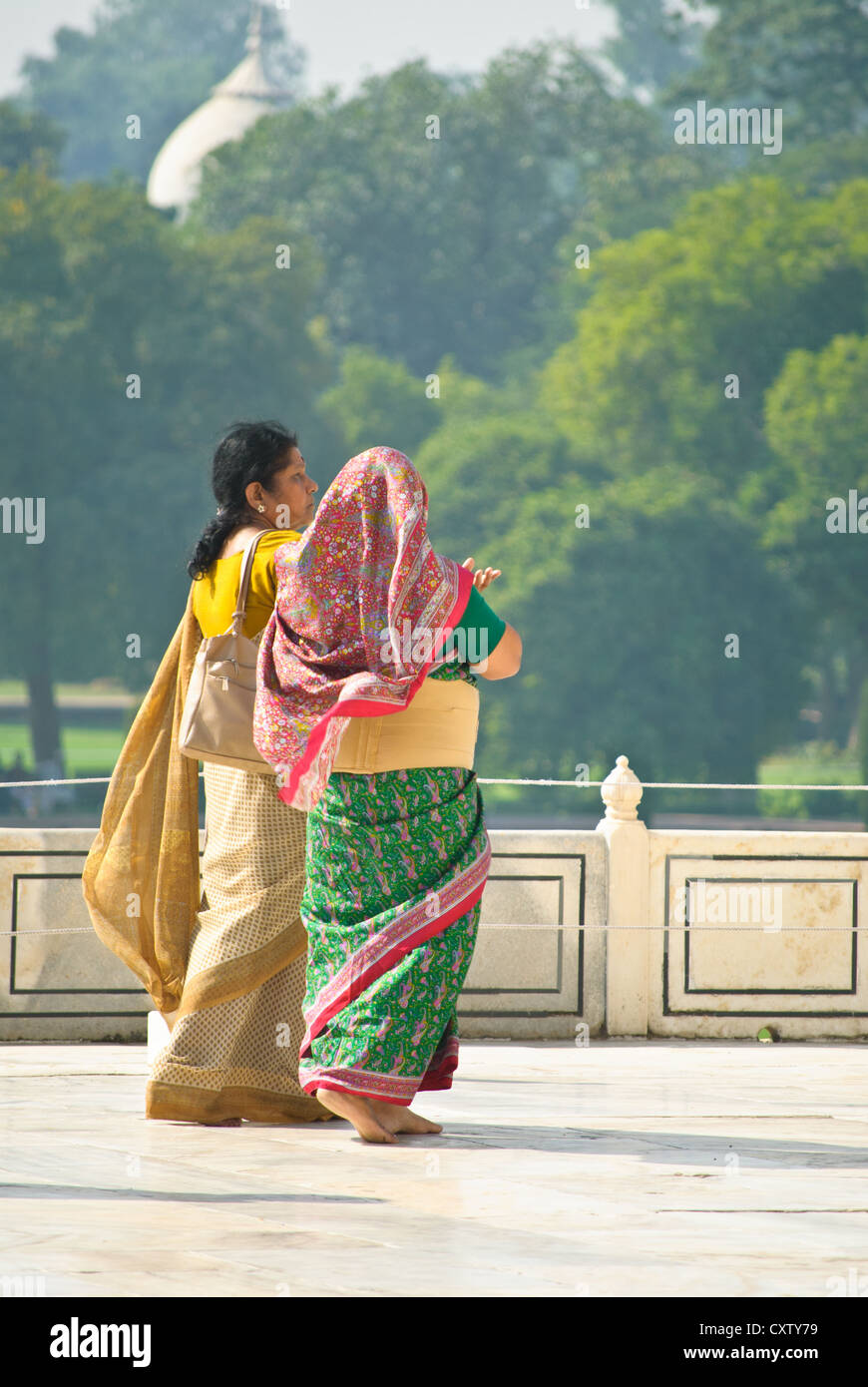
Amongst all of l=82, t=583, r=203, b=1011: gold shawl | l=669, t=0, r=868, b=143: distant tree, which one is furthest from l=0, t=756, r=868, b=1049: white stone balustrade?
l=669, t=0, r=868, b=143: distant tree

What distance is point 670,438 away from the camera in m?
40.6

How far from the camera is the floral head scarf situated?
14.1 ft

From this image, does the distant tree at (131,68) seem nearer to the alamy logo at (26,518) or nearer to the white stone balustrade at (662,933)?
the alamy logo at (26,518)

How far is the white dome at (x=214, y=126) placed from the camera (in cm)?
6144

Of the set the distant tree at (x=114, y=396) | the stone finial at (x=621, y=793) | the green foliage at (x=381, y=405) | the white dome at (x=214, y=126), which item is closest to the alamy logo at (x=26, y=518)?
the distant tree at (x=114, y=396)

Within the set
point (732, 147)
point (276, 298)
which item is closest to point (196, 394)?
point (276, 298)

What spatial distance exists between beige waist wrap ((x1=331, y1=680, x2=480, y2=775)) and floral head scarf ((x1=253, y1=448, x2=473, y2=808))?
0.10m

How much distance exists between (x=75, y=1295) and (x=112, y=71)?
296ft

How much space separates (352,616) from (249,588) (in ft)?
1.22

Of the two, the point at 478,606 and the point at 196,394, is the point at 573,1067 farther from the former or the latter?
the point at 196,394

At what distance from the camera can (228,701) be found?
4621 mm

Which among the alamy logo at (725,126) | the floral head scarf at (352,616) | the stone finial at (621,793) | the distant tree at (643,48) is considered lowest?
the stone finial at (621,793)
